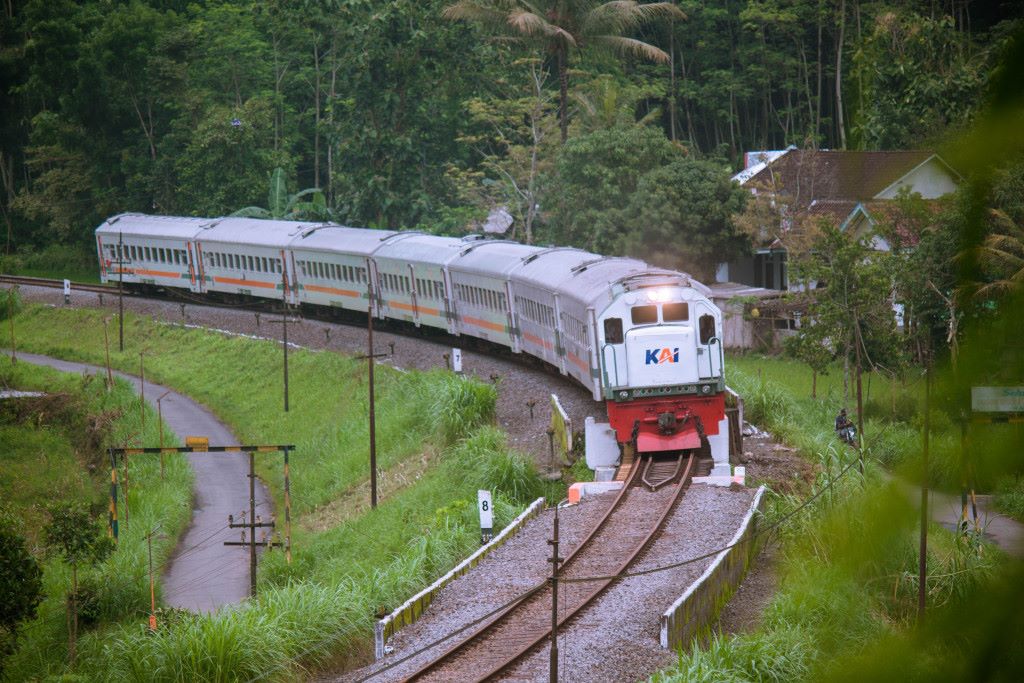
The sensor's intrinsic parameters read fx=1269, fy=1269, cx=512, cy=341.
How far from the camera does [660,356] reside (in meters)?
18.6

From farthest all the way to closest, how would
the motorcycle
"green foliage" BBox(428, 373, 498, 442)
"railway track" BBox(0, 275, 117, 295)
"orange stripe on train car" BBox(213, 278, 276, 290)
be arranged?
"railway track" BBox(0, 275, 117, 295)
"orange stripe on train car" BBox(213, 278, 276, 290)
"green foliage" BBox(428, 373, 498, 442)
the motorcycle

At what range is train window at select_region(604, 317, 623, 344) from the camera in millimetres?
18641

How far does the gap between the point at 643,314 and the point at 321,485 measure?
1027 centimetres

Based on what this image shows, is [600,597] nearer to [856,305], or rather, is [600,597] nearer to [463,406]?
[463,406]

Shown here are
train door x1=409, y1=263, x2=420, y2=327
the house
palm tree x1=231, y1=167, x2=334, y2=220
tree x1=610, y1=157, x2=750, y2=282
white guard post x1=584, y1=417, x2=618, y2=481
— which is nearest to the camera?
white guard post x1=584, y1=417, x2=618, y2=481

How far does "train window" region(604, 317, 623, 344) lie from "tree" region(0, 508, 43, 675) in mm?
8426

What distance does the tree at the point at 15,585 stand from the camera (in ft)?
50.6

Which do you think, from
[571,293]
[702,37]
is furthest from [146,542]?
[702,37]

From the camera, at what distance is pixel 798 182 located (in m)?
35.2

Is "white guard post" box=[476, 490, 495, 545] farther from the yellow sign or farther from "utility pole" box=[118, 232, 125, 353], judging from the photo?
"utility pole" box=[118, 232, 125, 353]

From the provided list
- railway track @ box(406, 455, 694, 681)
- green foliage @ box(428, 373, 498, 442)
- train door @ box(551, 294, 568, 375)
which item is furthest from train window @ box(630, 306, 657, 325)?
green foliage @ box(428, 373, 498, 442)

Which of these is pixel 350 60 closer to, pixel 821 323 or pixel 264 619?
pixel 821 323

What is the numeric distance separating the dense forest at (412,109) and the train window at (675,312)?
695 inches

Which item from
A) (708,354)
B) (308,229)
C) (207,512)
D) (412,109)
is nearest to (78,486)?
(207,512)
